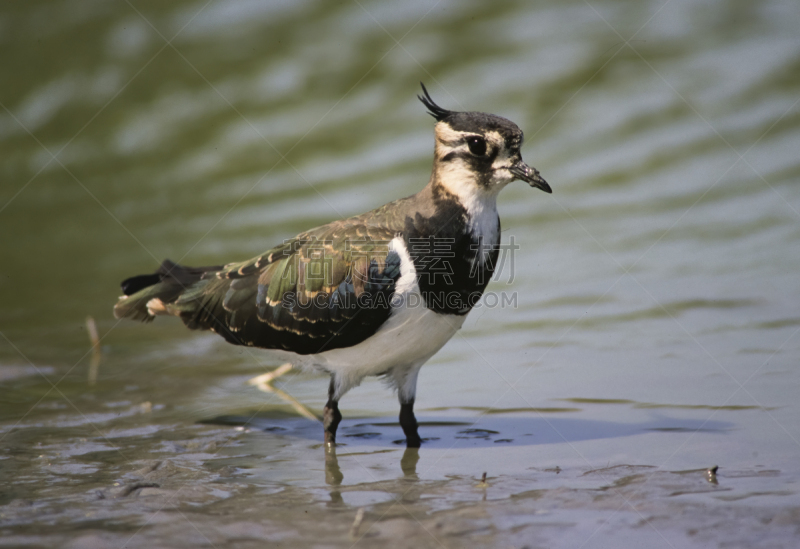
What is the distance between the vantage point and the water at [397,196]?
541cm

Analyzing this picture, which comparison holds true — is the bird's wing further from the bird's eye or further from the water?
the bird's eye

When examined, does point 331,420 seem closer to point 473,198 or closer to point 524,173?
point 473,198

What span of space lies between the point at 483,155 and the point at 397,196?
5.75 metres

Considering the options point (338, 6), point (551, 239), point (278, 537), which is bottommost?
point (278, 537)

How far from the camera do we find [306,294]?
692 cm

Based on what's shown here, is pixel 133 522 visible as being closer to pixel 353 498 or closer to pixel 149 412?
pixel 353 498

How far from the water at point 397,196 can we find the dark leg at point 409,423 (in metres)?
0.15

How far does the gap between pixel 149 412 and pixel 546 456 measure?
134 inches

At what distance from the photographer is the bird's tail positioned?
7.83 metres

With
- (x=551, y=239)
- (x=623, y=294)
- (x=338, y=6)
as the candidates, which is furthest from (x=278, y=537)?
(x=338, y=6)

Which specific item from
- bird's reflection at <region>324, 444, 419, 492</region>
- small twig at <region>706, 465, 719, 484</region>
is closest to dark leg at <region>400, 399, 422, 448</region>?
bird's reflection at <region>324, 444, 419, 492</region>

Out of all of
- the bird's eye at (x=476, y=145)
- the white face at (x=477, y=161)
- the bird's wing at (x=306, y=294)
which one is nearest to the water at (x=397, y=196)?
the bird's wing at (x=306, y=294)

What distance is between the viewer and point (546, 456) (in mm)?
6266

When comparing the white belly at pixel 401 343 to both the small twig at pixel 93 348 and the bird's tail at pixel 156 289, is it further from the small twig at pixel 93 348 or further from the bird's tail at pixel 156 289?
the small twig at pixel 93 348
